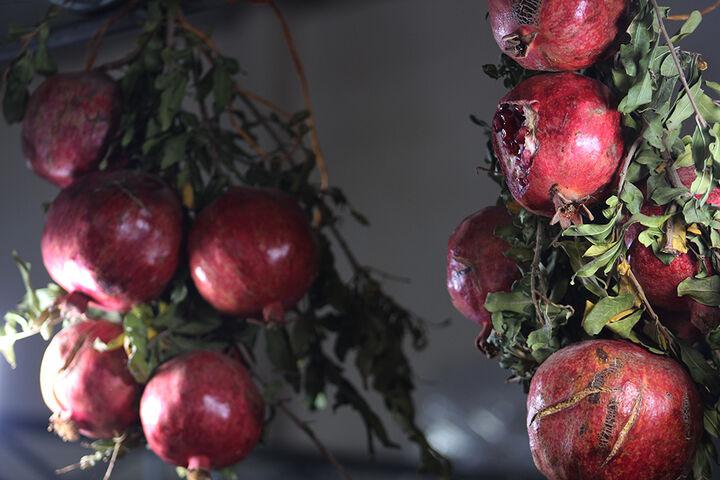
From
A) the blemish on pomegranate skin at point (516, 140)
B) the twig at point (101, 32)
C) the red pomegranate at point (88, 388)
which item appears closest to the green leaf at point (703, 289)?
the blemish on pomegranate skin at point (516, 140)

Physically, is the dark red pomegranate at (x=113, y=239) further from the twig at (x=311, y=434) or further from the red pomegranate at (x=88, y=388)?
the twig at (x=311, y=434)

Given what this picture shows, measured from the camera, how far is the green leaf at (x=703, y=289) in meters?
0.52

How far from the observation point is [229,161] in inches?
39.9

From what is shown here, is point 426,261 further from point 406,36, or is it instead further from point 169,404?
point 169,404

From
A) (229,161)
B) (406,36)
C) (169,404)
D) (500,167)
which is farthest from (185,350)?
(406,36)

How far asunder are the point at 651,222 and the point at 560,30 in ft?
0.45

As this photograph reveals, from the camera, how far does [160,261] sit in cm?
89

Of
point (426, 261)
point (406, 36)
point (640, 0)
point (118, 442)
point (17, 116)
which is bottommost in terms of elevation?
point (426, 261)

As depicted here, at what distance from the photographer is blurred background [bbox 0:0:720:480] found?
1.37m

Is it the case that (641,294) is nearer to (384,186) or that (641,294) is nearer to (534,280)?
(534,280)

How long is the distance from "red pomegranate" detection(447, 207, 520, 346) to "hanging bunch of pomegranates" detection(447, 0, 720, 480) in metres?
0.05

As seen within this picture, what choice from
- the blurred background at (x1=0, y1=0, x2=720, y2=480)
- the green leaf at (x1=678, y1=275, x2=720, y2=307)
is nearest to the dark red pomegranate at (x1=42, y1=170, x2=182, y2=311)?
the blurred background at (x1=0, y1=0, x2=720, y2=480)

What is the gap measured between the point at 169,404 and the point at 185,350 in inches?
3.8

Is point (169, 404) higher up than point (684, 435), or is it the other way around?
point (684, 435)
